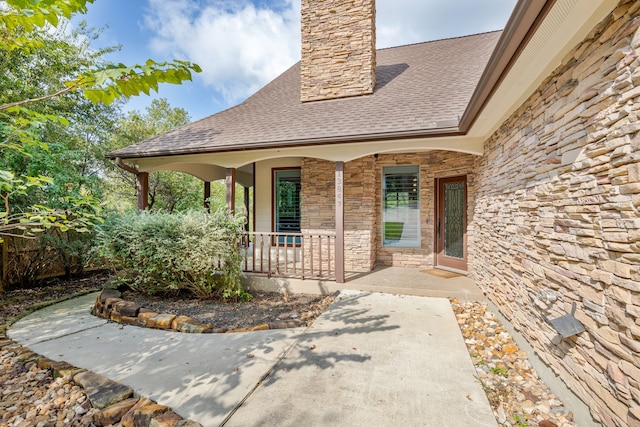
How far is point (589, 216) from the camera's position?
1.98 m

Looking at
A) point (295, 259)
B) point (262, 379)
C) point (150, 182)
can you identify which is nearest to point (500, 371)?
point (262, 379)

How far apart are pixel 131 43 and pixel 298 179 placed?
5257 millimetres

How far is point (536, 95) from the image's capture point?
111 inches

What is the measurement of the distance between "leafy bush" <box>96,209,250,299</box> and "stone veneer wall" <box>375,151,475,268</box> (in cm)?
342

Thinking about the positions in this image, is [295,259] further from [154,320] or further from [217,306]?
[154,320]

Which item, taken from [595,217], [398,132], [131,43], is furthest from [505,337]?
[131,43]

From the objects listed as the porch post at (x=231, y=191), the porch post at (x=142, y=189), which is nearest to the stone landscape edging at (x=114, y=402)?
the porch post at (x=231, y=191)

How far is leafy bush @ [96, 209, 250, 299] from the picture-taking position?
4.68m

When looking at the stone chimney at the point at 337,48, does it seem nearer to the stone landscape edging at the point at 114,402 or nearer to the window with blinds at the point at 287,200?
the window with blinds at the point at 287,200

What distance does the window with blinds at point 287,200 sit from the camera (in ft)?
24.6

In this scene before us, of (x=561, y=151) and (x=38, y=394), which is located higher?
(x=561, y=151)

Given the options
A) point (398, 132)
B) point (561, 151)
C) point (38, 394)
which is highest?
point (398, 132)

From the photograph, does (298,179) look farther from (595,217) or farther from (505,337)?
(595,217)

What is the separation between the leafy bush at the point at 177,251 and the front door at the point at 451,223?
14.0 feet
